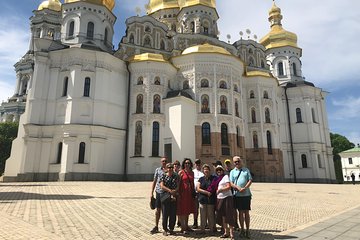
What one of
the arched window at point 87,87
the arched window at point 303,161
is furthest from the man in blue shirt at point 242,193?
the arched window at point 303,161

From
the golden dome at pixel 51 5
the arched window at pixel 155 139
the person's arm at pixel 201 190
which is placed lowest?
the person's arm at pixel 201 190

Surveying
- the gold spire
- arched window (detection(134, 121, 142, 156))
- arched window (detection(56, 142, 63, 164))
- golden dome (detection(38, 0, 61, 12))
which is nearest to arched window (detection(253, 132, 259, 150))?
arched window (detection(134, 121, 142, 156))

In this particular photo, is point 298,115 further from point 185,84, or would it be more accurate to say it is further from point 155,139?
point 155,139

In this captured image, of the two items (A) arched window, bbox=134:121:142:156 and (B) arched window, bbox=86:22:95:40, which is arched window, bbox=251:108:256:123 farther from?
(B) arched window, bbox=86:22:95:40

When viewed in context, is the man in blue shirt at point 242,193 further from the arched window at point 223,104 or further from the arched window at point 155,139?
the arched window at point 223,104

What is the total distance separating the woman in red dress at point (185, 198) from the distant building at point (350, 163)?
72.7 metres

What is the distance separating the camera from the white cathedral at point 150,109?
27609 millimetres

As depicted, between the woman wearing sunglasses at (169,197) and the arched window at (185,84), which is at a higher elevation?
the arched window at (185,84)

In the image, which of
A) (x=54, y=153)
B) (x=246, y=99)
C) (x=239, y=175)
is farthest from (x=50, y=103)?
(x=239, y=175)

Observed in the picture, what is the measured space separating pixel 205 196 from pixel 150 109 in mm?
24449

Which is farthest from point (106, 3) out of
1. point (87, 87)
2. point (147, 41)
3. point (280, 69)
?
point (280, 69)

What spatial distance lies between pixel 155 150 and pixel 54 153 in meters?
9.87

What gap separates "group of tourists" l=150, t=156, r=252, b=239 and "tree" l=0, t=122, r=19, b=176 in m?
43.6

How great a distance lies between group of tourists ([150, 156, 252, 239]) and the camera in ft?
22.1
